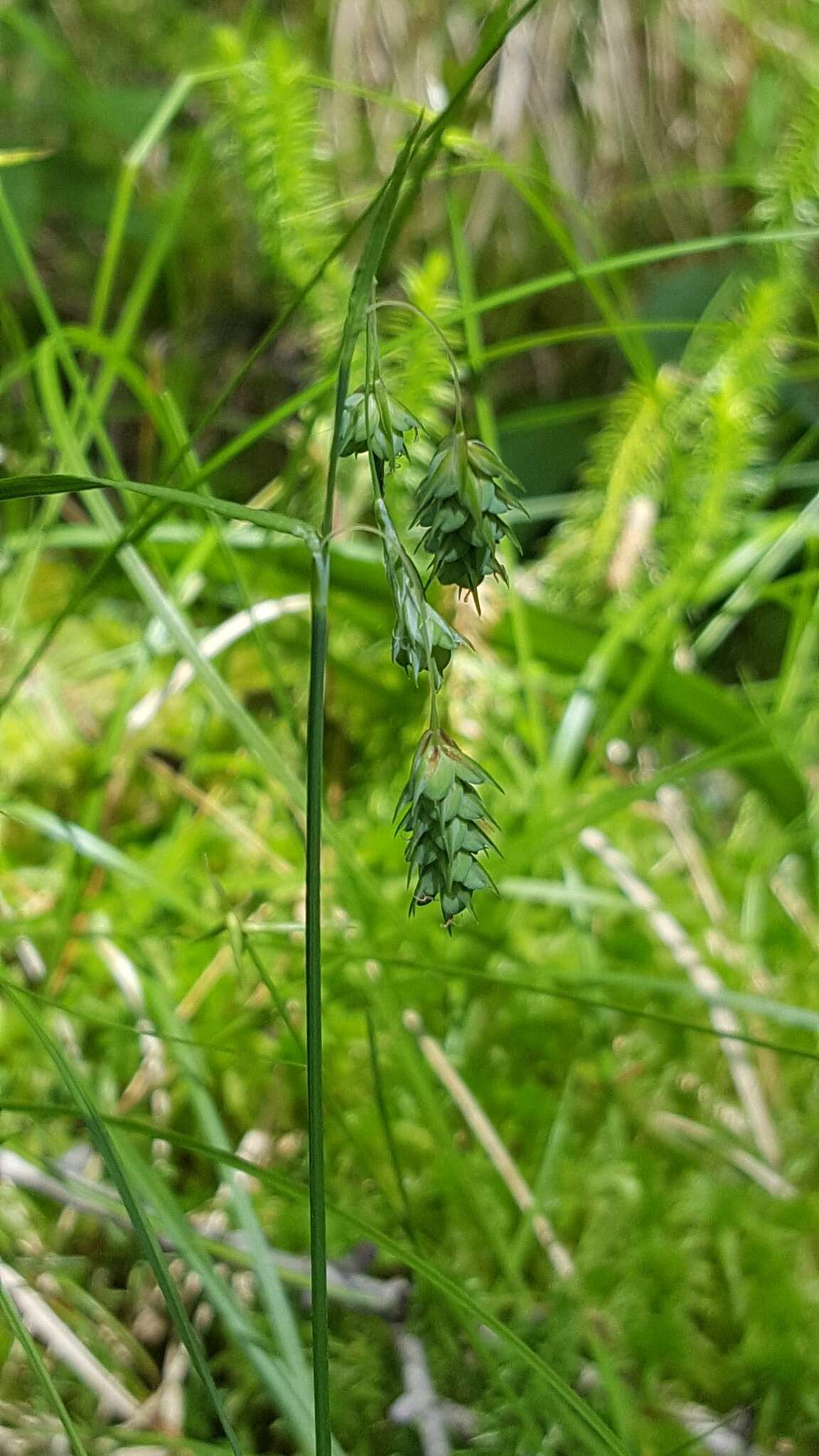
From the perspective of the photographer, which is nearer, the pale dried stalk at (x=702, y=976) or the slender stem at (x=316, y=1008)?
the slender stem at (x=316, y=1008)

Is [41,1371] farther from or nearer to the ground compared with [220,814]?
nearer to the ground

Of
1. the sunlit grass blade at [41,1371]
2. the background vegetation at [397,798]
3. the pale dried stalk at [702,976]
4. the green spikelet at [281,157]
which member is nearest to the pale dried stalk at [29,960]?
the background vegetation at [397,798]

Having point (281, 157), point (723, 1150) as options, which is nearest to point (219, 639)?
point (281, 157)

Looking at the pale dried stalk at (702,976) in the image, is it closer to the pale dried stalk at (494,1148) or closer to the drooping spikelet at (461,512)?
the pale dried stalk at (494,1148)

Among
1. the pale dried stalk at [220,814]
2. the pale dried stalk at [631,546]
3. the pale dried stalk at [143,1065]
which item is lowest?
the pale dried stalk at [143,1065]

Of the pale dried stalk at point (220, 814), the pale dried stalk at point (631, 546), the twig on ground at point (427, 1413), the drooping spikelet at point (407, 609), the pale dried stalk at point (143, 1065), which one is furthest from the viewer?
the pale dried stalk at point (631, 546)

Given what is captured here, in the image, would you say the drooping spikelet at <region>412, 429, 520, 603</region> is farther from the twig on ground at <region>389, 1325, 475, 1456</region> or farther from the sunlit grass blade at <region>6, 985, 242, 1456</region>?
the twig on ground at <region>389, 1325, 475, 1456</region>

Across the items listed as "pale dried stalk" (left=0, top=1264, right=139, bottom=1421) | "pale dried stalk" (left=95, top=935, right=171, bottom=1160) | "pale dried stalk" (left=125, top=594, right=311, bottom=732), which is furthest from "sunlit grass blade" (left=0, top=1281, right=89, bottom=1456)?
"pale dried stalk" (left=125, top=594, right=311, bottom=732)

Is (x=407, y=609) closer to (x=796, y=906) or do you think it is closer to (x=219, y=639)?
(x=219, y=639)
